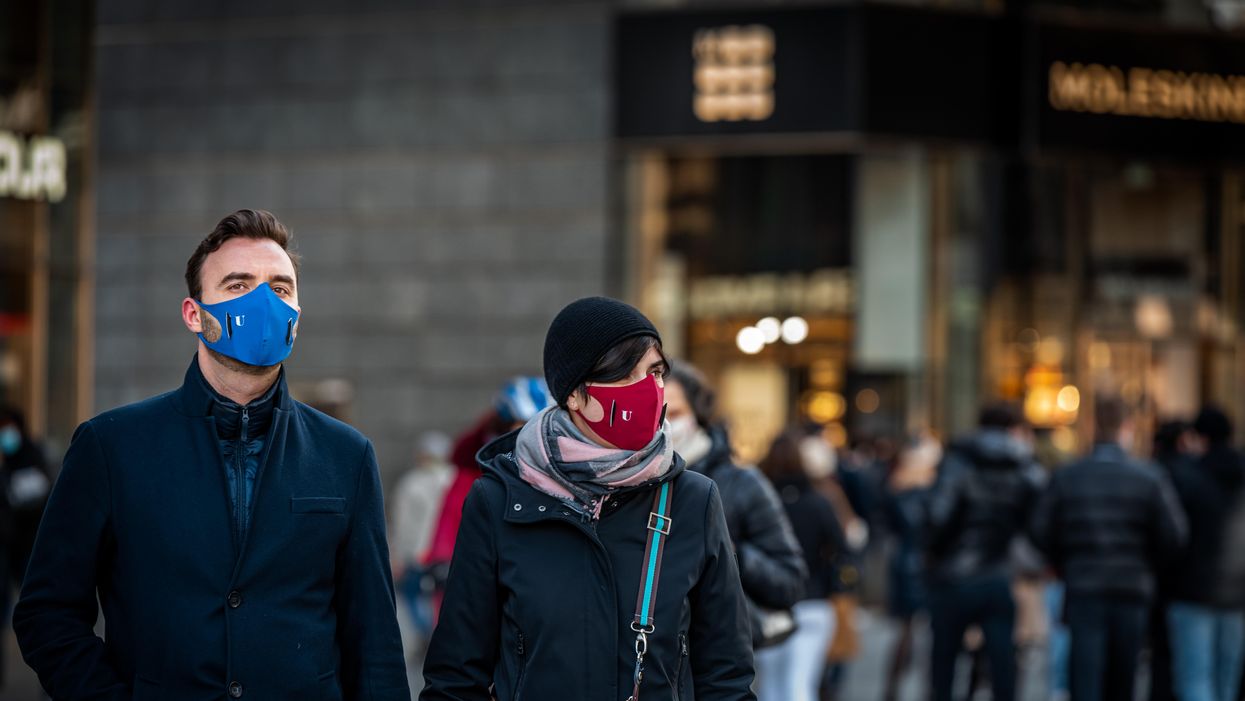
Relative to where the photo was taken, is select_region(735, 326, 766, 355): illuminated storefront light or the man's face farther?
select_region(735, 326, 766, 355): illuminated storefront light

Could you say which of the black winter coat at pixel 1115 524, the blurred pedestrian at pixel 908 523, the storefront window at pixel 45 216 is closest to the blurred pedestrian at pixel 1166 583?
the black winter coat at pixel 1115 524

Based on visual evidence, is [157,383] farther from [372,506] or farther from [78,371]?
[372,506]

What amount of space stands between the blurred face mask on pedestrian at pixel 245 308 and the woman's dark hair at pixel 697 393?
9.39ft

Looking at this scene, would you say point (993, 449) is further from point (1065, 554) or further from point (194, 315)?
point (194, 315)

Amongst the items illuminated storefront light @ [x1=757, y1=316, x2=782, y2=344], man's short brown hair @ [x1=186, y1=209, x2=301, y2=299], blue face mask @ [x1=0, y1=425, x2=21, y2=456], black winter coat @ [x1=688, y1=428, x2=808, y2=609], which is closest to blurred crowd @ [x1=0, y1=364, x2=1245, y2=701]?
black winter coat @ [x1=688, y1=428, x2=808, y2=609]

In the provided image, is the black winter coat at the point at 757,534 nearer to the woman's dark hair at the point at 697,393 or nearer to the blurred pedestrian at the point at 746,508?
the blurred pedestrian at the point at 746,508

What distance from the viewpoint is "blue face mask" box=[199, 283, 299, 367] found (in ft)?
12.7

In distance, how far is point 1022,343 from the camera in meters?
20.6

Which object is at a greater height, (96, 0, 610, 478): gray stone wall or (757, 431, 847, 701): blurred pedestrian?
(96, 0, 610, 478): gray stone wall

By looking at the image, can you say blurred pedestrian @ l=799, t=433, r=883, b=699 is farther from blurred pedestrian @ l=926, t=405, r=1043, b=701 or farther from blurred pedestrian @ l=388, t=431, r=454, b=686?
blurred pedestrian @ l=388, t=431, r=454, b=686

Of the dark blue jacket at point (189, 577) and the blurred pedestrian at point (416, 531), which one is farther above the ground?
the dark blue jacket at point (189, 577)

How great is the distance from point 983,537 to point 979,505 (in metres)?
0.19

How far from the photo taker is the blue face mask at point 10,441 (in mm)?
13320

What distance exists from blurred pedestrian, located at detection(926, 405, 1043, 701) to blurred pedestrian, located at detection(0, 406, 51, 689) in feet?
22.5
